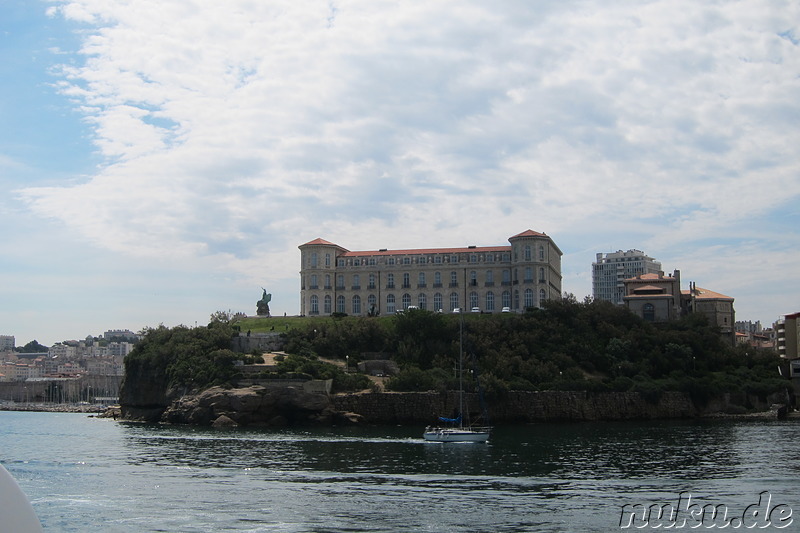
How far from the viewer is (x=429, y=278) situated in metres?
120

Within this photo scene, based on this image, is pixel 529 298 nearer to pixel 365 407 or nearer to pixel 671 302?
pixel 671 302

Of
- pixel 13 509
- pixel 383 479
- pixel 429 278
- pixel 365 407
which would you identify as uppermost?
pixel 429 278

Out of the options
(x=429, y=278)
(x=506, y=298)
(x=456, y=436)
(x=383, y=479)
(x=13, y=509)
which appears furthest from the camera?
(x=429, y=278)

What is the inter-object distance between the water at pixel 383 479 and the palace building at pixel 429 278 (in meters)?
51.5

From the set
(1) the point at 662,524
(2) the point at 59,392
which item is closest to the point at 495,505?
(1) the point at 662,524

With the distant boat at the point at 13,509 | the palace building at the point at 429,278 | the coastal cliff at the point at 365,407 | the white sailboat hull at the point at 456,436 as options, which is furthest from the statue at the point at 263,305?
the distant boat at the point at 13,509

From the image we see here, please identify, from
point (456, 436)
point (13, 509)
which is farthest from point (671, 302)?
point (13, 509)

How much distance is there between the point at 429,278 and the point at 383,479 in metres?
81.4

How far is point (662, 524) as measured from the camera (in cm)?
2884

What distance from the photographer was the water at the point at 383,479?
29578 millimetres

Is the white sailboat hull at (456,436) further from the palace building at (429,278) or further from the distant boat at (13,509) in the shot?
the palace building at (429,278)

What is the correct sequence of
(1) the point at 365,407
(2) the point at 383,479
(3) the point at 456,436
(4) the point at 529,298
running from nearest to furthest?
(2) the point at 383,479
(3) the point at 456,436
(1) the point at 365,407
(4) the point at 529,298

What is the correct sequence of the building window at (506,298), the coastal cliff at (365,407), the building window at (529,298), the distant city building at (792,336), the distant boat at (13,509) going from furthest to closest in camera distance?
the building window at (506,298), the building window at (529,298), the distant city building at (792,336), the coastal cliff at (365,407), the distant boat at (13,509)

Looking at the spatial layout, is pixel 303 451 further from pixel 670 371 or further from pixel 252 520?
pixel 670 371
